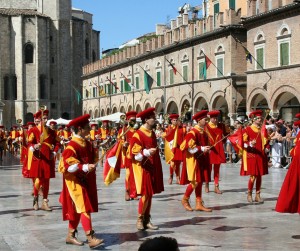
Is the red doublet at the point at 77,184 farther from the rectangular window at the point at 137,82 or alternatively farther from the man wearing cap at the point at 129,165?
the rectangular window at the point at 137,82

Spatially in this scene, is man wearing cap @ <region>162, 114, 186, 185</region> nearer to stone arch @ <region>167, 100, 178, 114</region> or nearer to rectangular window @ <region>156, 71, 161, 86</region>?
stone arch @ <region>167, 100, 178, 114</region>

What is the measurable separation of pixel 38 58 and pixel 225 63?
4588 centimetres

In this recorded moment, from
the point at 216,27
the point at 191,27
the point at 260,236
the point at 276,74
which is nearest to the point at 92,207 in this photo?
the point at 260,236

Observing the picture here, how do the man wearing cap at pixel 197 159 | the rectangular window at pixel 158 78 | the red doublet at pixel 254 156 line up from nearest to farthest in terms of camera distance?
1. the man wearing cap at pixel 197 159
2. the red doublet at pixel 254 156
3. the rectangular window at pixel 158 78

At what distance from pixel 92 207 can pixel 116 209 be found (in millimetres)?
3710

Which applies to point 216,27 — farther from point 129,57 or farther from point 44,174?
point 44,174

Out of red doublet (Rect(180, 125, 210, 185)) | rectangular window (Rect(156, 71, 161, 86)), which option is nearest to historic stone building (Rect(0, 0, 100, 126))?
rectangular window (Rect(156, 71, 161, 86))

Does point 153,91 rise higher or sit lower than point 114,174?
higher

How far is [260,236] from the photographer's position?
9.24m

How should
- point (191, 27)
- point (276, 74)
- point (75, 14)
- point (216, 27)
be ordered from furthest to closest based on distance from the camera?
point (75, 14)
point (191, 27)
point (216, 27)
point (276, 74)

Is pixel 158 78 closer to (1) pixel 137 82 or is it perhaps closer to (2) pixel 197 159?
(1) pixel 137 82

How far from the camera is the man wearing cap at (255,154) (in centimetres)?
1271

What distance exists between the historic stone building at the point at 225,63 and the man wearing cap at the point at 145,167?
66.1 ft

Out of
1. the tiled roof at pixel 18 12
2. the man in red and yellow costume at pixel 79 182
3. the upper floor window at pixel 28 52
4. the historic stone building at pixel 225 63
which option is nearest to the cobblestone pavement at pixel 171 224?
the man in red and yellow costume at pixel 79 182
